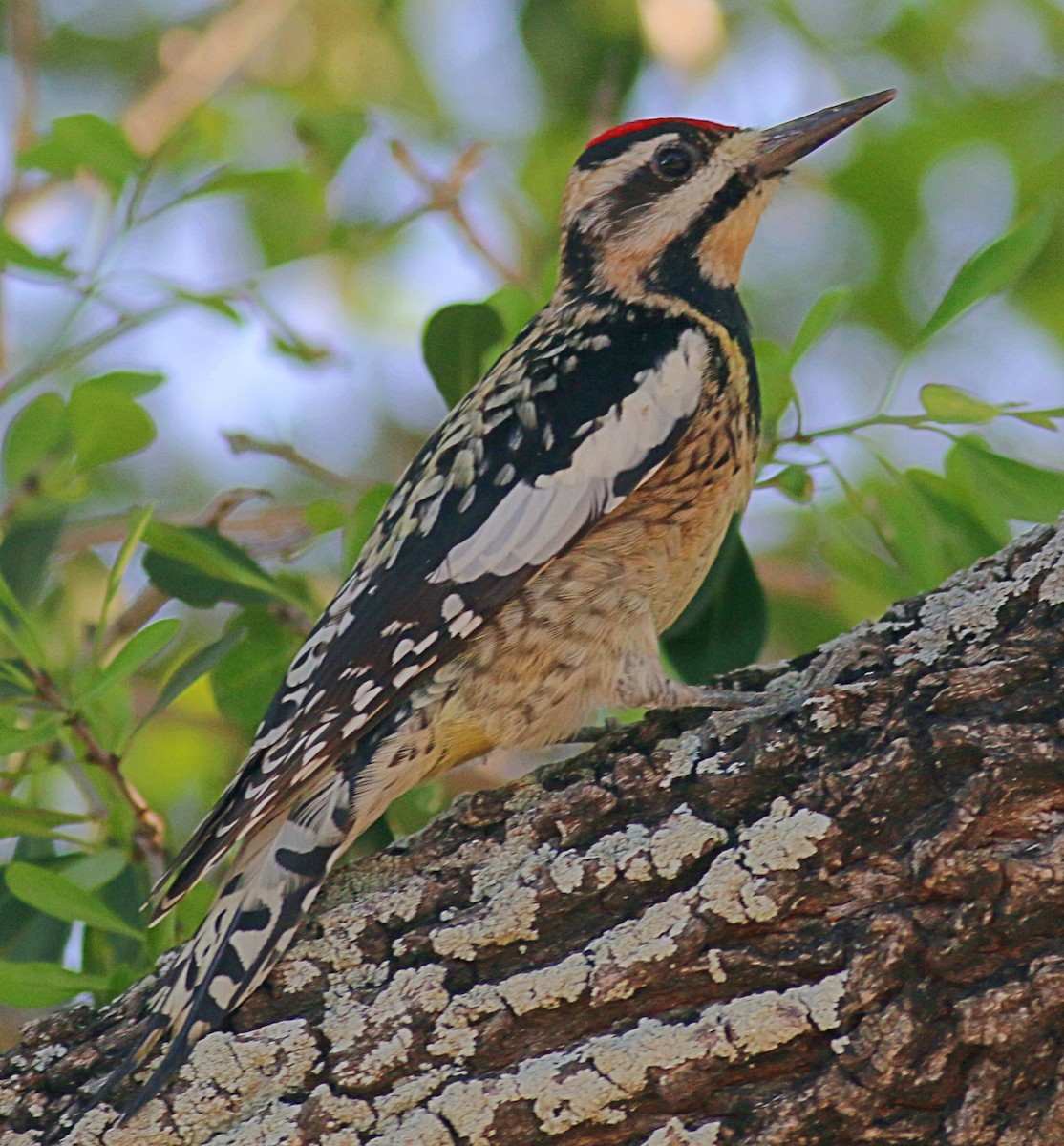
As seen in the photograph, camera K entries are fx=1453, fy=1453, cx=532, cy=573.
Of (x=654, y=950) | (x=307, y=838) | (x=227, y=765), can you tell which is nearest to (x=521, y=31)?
(x=227, y=765)

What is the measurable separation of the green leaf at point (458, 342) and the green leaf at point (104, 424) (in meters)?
0.58

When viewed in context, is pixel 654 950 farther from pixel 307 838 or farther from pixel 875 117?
pixel 875 117

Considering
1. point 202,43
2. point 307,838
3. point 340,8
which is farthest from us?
point 340,8

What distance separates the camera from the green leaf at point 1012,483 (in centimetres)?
254

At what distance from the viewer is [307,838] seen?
246 cm

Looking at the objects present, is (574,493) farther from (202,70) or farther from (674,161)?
(202,70)

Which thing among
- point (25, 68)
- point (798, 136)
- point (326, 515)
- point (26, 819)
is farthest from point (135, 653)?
point (25, 68)

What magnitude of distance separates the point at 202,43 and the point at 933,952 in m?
3.94

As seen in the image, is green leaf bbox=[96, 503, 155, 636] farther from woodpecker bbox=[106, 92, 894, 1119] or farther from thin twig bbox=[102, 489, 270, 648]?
thin twig bbox=[102, 489, 270, 648]

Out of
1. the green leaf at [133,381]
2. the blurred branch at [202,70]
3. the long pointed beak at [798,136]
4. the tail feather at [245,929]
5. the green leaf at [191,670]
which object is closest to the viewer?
the tail feather at [245,929]

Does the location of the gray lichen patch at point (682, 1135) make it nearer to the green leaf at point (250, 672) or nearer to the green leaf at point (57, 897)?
the green leaf at point (57, 897)

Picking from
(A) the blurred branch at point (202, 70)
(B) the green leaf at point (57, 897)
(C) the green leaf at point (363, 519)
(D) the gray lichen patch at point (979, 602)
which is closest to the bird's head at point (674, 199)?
(C) the green leaf at point (363, 519)

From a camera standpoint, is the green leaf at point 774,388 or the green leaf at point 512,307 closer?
the green leaf at point 774,388

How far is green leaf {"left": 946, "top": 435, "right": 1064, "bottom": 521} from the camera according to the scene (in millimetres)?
2535
